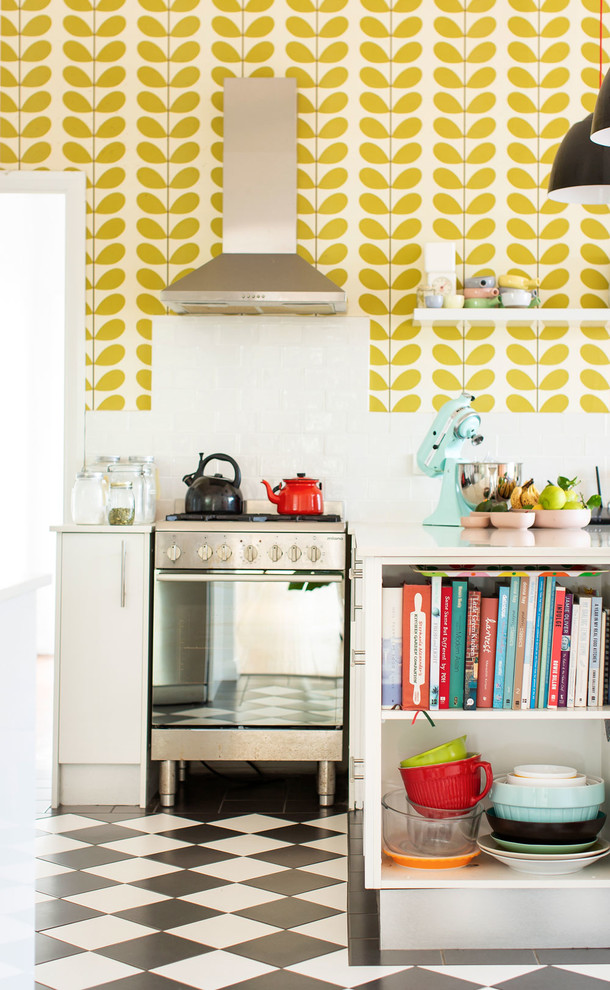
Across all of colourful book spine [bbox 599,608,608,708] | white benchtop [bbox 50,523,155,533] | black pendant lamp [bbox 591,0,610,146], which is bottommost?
colourful book spine [bbox 599,608,608,708]

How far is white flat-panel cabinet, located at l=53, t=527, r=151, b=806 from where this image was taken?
3.42 meters

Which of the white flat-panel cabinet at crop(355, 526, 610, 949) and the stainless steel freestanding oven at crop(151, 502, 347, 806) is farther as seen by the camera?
the stainless steel freestanding oven at crop(151, 502, 347, 806)

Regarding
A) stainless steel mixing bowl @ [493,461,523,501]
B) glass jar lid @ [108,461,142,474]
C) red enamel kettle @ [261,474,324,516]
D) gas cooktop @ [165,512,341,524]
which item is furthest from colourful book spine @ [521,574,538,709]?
glass jar lid @ [108,461,142,474]

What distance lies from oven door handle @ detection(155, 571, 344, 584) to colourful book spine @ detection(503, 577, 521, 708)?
1095 mm

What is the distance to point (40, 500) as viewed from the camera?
20.0 feet

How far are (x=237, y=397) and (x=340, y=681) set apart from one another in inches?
49.5

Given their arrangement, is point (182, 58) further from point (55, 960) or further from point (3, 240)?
point (55, 960)

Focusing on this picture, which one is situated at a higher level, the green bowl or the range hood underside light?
the range hood underside light

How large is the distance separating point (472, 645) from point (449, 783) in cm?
34

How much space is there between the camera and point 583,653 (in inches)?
94.7

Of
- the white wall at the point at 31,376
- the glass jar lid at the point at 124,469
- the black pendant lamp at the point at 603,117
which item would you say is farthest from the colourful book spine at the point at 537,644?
the white wall at the point at 31,376

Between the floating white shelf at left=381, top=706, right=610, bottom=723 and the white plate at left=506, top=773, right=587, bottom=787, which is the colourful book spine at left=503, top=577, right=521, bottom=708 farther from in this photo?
the white plate at left=506, top=773, right=587, bottom=787

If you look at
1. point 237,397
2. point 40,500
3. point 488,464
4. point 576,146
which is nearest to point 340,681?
point 488,464

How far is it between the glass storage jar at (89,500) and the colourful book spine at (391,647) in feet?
5.09
